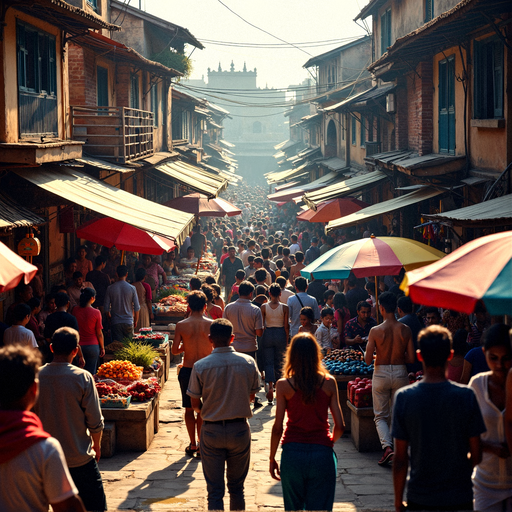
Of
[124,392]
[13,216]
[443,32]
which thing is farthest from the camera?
[443,32]

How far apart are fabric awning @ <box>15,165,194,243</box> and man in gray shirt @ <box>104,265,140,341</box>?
32.6 inches

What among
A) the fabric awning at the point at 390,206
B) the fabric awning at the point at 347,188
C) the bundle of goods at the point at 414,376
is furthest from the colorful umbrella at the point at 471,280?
the fabric awning at the point at 347,188

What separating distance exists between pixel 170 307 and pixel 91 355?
4.68 m

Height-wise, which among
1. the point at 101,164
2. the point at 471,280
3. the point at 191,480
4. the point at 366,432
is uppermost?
the point at 101,164

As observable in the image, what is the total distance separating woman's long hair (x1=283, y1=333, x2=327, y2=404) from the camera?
14.6ft

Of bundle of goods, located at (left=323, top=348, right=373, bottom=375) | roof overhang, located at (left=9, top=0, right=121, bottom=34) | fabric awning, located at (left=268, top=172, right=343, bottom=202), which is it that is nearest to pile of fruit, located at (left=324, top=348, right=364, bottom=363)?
bundle of goods, located at (left=323, top=348, right=373, bottom=375)

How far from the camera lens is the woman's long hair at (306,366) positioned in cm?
445

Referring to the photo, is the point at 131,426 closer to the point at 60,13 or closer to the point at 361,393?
the point at 361,393

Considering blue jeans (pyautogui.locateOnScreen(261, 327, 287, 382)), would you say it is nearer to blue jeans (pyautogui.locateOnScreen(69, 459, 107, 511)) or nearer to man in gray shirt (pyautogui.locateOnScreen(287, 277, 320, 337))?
man in gray shirt (pyautogui.locateOnScreen(287, 277, 320, 337))

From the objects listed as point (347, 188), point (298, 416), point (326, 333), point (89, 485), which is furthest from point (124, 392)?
point (347, 188)

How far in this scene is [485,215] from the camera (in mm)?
7539

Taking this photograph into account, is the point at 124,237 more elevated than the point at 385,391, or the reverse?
the point at 124,237

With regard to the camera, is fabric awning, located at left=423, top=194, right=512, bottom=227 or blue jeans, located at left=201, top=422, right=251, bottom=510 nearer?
blue jeans, located at left=201, top=422, right=251, bottom=510

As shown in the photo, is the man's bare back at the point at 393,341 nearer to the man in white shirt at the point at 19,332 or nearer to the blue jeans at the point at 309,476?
the blue jeans at the point at 309,476
